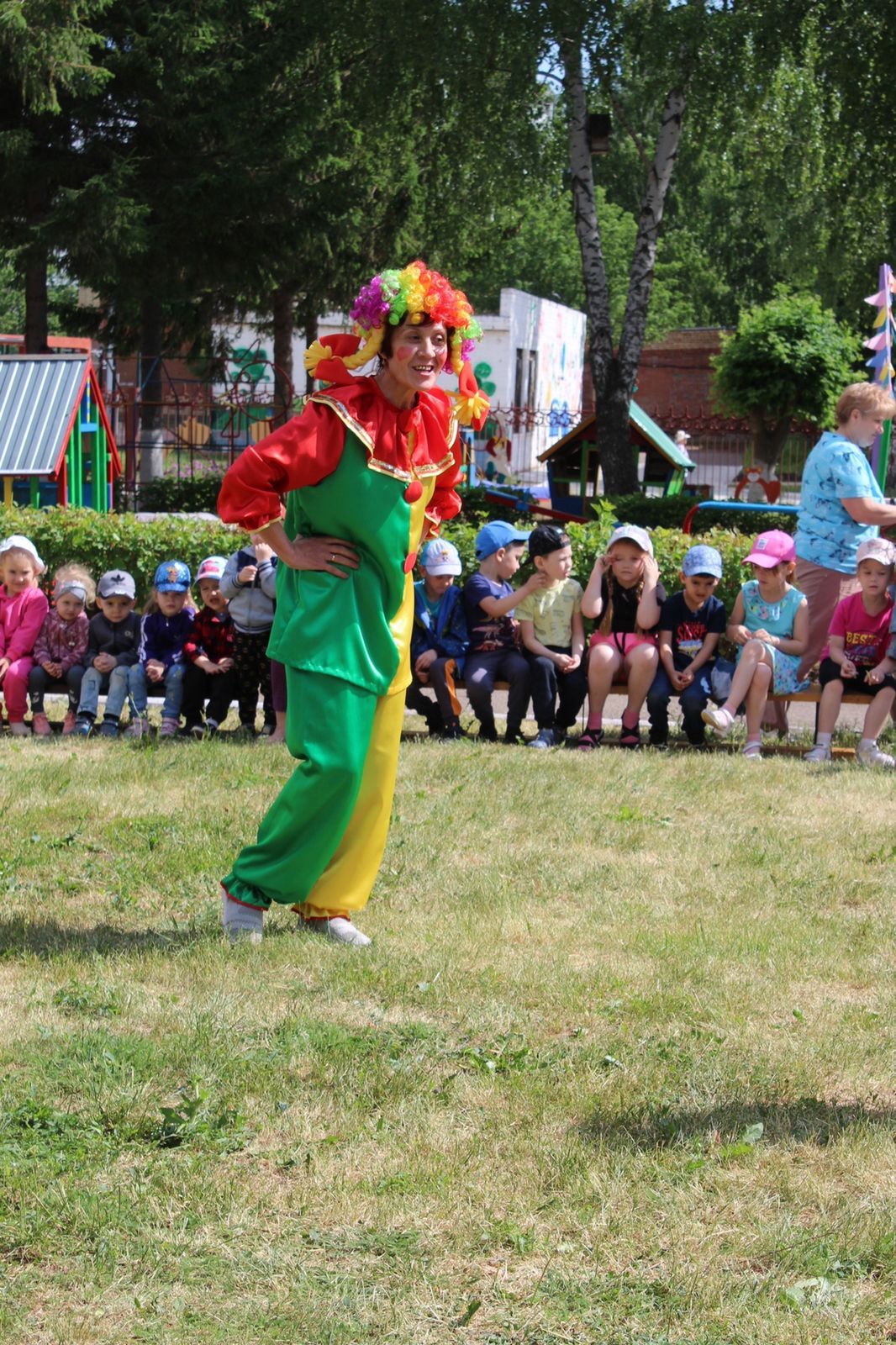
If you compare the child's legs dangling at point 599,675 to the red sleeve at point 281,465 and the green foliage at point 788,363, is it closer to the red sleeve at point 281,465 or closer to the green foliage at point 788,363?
the red sleeve at point 281,465

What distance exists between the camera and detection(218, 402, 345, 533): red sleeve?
5145mm

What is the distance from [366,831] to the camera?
5.42 m

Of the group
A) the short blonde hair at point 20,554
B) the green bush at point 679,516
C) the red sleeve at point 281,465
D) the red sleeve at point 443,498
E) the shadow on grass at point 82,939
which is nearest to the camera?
the red sleeve at point 281,465

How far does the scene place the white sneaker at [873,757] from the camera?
8.75 metres

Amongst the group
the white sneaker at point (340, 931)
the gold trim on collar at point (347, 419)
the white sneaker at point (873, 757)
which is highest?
the gold trim on collar at point (347, 419)

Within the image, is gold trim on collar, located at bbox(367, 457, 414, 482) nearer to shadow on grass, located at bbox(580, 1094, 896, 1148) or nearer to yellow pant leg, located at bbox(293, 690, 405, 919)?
yellow pant leg, located at bbox(293, 690, 405, 919)

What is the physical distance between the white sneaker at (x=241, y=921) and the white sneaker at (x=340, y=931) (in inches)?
8.4

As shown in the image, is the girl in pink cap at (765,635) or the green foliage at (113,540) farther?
the green foliage at (113,540)

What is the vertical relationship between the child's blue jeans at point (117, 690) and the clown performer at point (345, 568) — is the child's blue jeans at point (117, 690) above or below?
below

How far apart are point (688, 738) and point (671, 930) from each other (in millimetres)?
3851

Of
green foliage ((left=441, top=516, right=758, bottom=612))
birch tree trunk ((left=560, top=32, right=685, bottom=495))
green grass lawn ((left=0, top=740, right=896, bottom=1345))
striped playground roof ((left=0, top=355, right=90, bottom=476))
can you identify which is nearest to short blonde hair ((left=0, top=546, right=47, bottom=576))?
green foliage ((left=441, top=516, right=758, bottom=612))

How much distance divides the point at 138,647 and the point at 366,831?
177 inches

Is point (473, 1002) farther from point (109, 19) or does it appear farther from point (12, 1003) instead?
point (109, 19)

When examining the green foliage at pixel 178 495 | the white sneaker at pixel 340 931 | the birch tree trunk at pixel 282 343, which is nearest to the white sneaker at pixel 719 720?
the white sneaker at pixel 340 931
